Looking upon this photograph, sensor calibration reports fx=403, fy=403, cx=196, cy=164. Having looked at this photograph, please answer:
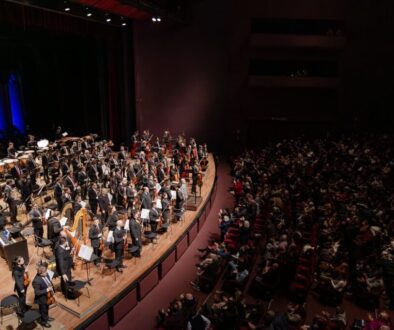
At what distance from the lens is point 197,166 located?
13305 mm

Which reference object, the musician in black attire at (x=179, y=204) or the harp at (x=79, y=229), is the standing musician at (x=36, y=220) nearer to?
the harp at (x=79, y=229)

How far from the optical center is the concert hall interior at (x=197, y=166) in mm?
8125

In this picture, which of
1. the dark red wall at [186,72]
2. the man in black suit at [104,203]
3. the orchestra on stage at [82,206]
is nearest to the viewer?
the orchestra on stage at [82,206]

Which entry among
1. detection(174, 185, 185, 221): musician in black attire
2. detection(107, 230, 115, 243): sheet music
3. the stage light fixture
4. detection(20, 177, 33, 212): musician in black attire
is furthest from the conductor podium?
the stage light fixture

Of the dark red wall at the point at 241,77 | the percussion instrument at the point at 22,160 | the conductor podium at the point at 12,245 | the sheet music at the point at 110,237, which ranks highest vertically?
the dark red wall at the point at 241,77

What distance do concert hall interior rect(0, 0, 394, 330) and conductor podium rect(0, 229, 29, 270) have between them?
4cm

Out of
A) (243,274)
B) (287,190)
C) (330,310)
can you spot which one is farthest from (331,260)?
(287,190)

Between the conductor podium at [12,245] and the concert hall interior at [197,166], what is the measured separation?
0.04 metres

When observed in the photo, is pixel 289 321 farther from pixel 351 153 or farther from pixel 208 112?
pixel 208 112

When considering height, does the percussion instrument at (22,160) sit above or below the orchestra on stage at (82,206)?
above

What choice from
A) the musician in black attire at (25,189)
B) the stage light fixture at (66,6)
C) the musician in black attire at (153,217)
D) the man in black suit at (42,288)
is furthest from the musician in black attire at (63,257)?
the stage light fixture at (66,6)

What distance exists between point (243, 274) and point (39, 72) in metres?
16.0

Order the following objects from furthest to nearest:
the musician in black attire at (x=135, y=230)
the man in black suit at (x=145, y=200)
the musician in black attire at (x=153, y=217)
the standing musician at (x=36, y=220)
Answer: the man in black suit at (x=145, y=200) → the musician in black attire at (x=153, y=217) → the standing musician at (x=36, y=220) → the musician in black attire at (x=135, y=230)

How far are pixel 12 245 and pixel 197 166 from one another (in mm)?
6428
